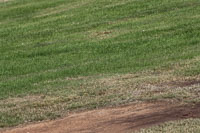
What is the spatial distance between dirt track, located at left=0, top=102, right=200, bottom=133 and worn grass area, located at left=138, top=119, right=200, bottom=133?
0.29 metres

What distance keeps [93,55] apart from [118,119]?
731 centimetres

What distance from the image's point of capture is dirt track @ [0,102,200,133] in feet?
31.3

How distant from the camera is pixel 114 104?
1109cm

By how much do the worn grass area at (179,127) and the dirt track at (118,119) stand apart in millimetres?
291

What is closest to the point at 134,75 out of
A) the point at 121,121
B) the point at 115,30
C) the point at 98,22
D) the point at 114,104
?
the point at 114,104

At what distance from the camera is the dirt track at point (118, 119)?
9555 millimetres

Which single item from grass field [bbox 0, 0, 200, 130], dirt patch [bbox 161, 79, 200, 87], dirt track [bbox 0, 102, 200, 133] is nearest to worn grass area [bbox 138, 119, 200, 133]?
dirt track [bbox 0, 102, 200, 133]

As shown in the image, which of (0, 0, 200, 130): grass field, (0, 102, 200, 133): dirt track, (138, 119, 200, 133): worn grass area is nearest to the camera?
(138, 119, 200, 133): worn grass area

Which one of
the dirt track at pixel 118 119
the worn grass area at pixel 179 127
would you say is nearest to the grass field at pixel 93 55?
the dirt track at pixel 118 119

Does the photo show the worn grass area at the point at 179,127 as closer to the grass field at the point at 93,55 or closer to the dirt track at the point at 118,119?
the dirt track at the point at 118,119

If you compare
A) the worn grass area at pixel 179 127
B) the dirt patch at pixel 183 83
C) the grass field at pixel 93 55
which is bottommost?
the grass field at pixel 93 55

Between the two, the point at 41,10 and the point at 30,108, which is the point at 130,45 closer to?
the point at 30,108

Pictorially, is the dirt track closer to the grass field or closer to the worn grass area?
the worn grass area

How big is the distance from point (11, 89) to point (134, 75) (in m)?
2.76
